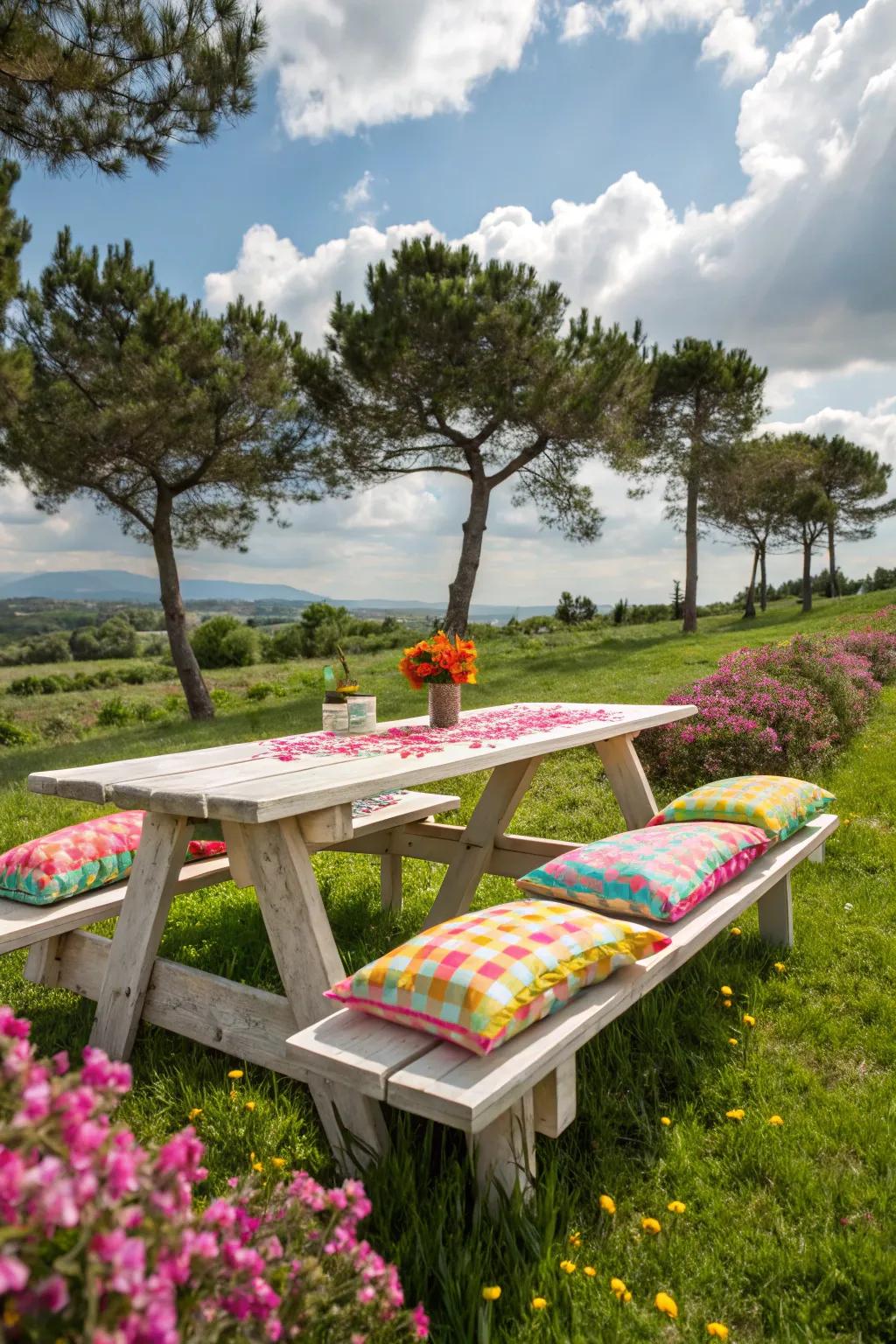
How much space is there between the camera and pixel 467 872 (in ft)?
11.1

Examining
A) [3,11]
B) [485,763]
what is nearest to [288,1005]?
[485,763]

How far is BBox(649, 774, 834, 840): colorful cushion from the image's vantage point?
9.46 ft

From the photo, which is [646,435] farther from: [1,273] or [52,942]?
[52,942]

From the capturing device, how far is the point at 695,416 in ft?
67.8

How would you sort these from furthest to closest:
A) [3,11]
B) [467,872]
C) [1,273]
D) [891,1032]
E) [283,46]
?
[1,273] < [283,46] < [3,11] < [467,872] < [891,1032]

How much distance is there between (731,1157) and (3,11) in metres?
7.18

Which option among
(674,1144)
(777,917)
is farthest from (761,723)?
(674,1144)

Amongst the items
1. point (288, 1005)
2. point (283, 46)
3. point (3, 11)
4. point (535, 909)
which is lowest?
point (288, 1005)

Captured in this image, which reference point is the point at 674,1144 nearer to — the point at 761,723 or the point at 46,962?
→ the point at 46,962

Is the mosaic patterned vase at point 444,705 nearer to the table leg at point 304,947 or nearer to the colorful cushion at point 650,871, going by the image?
the colorful cushion at point 650,871

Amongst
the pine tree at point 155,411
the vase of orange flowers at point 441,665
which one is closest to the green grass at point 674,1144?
the vase of orange flowers at point 441,665

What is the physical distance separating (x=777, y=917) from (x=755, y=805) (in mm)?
611

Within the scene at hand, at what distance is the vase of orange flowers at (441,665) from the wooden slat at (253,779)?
1.37 ft

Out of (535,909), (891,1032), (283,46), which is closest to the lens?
(535,909)
